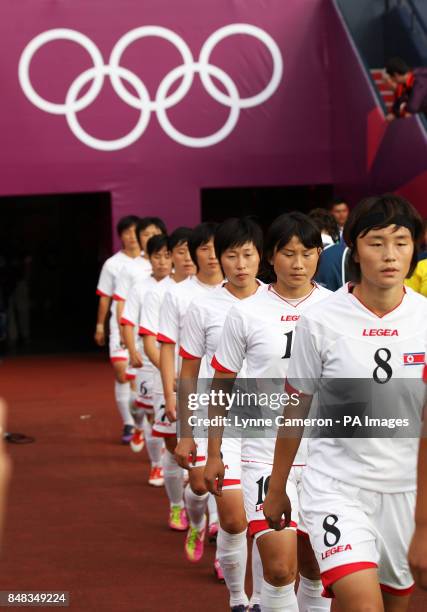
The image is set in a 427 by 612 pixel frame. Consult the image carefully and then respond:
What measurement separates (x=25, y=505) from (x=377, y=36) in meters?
10.6

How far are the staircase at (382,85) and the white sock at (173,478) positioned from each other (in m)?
10.1

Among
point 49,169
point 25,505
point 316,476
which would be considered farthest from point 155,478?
point 49,169

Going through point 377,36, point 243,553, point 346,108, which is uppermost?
point 377,36

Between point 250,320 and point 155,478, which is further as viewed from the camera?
point 155,478

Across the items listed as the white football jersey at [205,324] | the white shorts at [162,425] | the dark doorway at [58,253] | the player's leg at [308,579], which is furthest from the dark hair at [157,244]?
the dark doorway at [58,253]

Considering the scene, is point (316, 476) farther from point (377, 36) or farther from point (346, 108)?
point (377, 36)

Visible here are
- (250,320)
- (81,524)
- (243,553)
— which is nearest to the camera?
(250,320)

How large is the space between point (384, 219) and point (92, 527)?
457cm

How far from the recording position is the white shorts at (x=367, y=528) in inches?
162

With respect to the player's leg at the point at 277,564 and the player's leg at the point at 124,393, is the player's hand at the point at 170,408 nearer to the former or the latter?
the player's leg at the point at 277,564

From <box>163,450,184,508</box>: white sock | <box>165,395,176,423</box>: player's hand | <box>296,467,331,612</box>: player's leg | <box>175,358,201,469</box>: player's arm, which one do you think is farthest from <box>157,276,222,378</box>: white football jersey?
<box>296,467,331,612</box>: player's leg

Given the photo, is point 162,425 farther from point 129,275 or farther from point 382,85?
point 382,85

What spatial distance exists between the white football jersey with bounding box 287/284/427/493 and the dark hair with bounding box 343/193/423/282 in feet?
0.56

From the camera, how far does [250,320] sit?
5418mm
